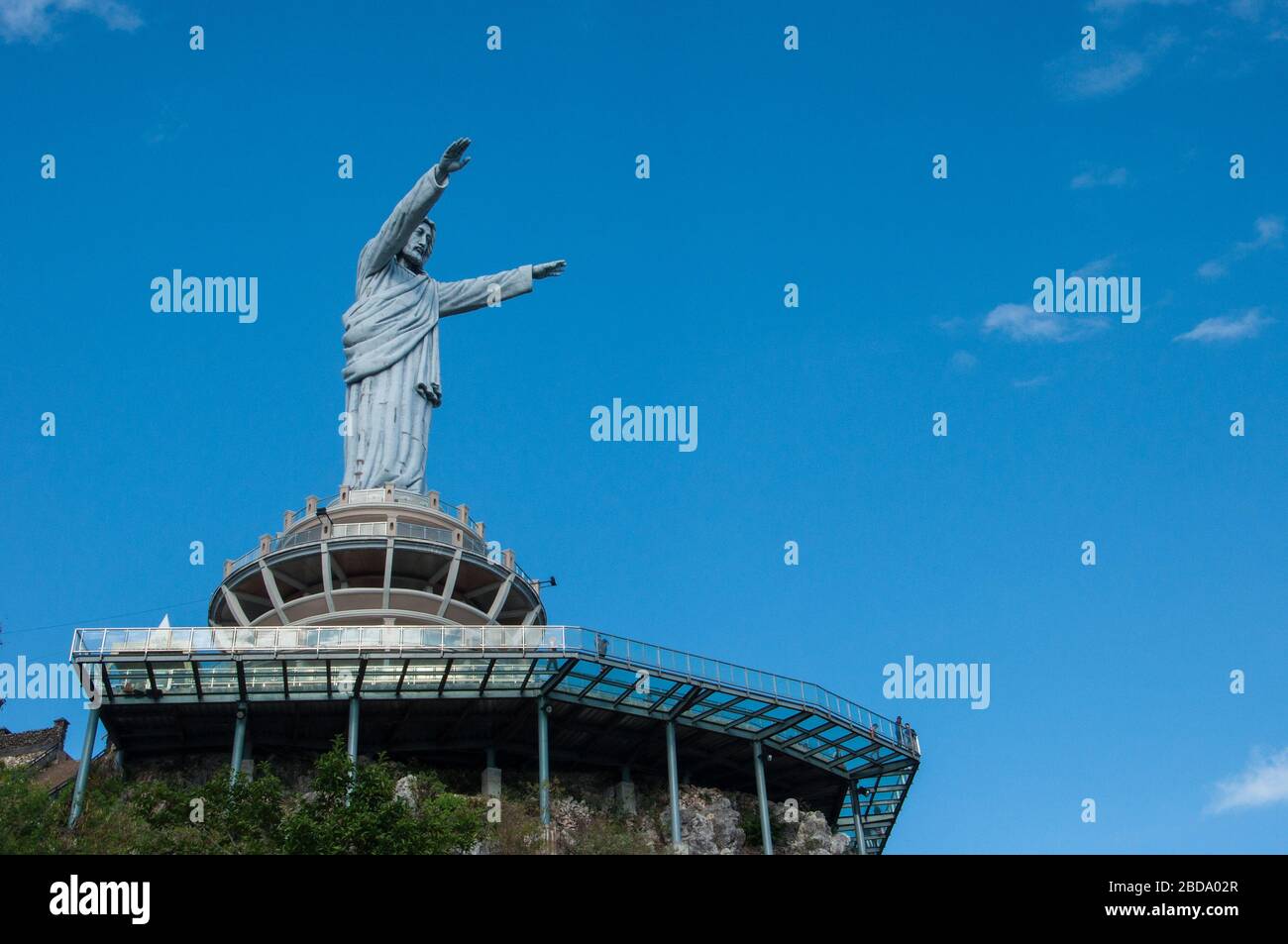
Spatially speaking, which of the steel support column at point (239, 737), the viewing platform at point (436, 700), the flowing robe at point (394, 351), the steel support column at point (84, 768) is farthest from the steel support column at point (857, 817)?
the steel support column at point (84, 768)

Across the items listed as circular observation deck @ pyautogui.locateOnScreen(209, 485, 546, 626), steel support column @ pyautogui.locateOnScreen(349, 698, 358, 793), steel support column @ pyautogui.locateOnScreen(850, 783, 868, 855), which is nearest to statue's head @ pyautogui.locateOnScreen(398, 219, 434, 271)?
circular observation deck @ pyautogui.locateOnScreen(209, 485, 546, 626)

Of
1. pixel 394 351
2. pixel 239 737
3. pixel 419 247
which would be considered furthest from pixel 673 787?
pixel 419 247

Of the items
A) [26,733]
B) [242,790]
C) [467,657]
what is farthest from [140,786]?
[26,733]

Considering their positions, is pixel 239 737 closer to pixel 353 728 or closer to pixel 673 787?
pixel 353 728

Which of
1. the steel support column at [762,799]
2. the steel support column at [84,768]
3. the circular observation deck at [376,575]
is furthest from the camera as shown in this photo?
the circular observation deck at [376,575]

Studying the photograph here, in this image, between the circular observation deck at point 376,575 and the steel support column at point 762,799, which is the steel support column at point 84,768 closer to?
the circular observation deck at point 376,575

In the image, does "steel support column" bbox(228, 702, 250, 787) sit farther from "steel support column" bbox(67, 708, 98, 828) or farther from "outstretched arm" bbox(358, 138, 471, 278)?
"outstretched arm" bbox(358, 138, 471, 278)
